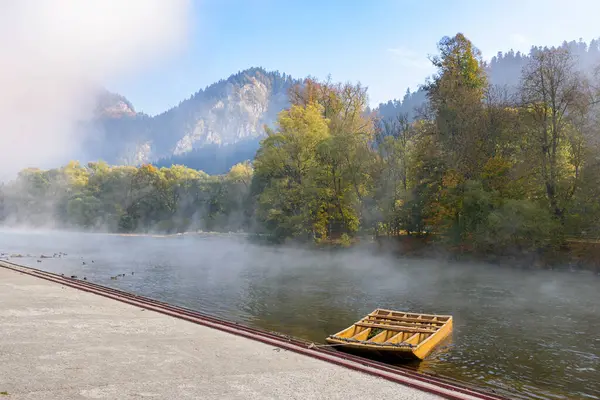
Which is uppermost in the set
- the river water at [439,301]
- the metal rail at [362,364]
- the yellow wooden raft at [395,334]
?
the metal rail at [362,364]

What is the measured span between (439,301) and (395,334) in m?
10.8

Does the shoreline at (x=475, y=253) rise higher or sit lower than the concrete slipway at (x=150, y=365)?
Answer: higher

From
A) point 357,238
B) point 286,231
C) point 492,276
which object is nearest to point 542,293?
point 492,276

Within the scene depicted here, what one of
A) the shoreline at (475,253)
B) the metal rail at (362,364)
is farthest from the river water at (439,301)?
the metal rail at (362,364)

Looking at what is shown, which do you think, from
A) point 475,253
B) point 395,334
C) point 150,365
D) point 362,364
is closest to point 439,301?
point 395,334

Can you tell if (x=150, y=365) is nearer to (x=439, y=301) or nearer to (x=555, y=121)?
(x=439, y=301)

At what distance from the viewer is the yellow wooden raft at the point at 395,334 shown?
51.1 ft

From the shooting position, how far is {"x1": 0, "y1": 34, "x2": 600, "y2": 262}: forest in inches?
1697

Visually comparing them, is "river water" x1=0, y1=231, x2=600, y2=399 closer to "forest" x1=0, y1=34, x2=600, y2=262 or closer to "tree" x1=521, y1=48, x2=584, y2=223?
"forest" x1=0, y1=34, x2=600, y2=262

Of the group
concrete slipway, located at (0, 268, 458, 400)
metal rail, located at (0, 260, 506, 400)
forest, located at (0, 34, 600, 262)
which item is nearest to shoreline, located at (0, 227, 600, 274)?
forest, located at (0, 34, 600, 262)

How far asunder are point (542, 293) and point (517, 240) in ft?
48.8

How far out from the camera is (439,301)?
90.4ft

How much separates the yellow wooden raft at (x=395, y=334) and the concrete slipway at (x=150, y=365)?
4.47 m

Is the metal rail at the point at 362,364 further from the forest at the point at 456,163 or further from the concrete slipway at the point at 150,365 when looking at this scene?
the forest at the point at 456,163
